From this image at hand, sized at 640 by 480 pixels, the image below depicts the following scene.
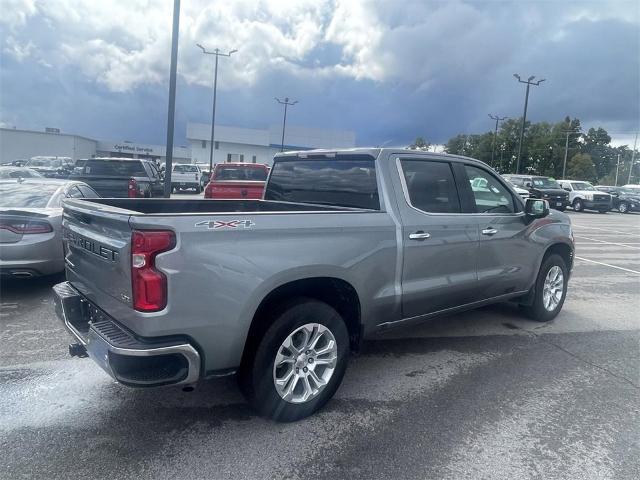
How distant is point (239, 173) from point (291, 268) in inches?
480

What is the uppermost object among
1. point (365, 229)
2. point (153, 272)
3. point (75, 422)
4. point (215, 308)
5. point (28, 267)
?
point (365, 229)

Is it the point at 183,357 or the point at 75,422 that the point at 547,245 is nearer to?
the point at 183,357

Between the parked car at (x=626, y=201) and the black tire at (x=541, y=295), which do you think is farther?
the parked car at (x=626, y=201)

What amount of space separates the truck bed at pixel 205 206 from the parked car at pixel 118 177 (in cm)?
782

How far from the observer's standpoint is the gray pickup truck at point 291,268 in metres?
2.72

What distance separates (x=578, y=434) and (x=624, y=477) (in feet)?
1.57

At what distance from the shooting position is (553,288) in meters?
5.88

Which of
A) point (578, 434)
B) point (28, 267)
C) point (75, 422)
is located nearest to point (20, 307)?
point (28, 267)

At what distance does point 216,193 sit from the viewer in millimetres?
12562

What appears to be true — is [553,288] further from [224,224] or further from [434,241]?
[224,224]

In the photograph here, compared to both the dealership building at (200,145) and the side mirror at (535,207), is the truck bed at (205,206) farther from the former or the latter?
the dealership building at (200,145)

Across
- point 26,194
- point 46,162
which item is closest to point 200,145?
point 46,162

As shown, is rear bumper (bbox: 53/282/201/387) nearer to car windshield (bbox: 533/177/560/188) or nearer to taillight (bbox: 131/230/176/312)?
taillight (bbox: 131/230/176/312)

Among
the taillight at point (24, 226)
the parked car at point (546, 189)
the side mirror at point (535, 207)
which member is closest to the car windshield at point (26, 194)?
the taillight at point (24, 226)
